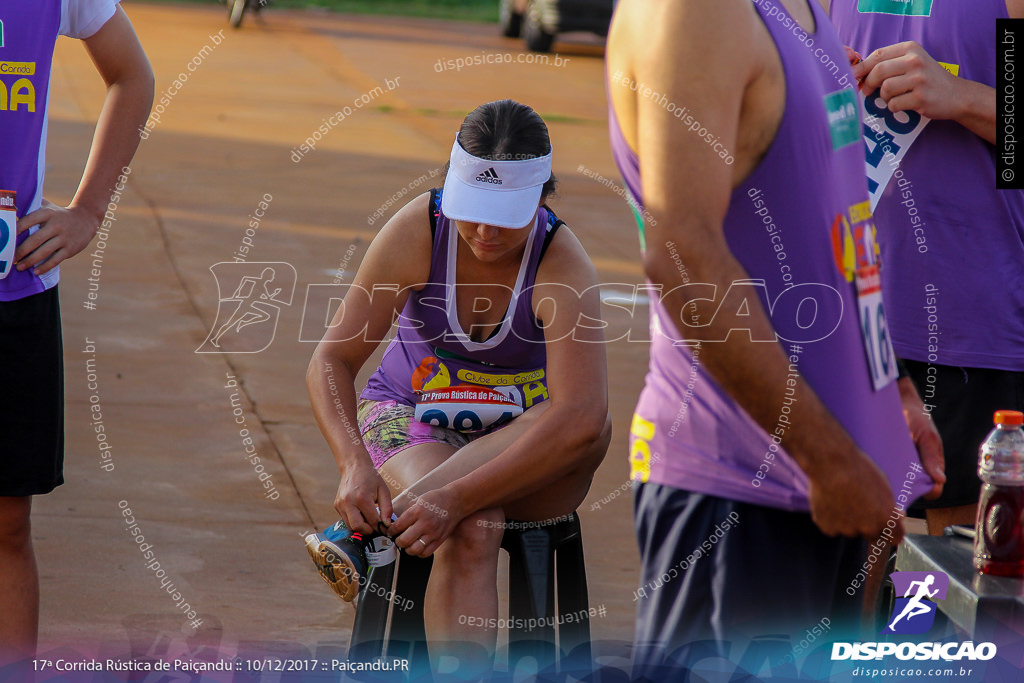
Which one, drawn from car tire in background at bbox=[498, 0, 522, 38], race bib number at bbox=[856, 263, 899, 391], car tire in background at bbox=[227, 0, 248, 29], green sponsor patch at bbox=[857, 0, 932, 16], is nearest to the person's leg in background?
race bib number at bbox=[856, 263, 899, 391]

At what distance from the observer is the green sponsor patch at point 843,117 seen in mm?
1760

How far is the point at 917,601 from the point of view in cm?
243

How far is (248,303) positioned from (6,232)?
4.41 metres

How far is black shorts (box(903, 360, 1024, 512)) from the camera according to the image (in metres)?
2.65

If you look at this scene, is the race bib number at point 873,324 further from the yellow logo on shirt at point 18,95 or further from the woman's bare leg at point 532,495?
the yellow logo on shirt at point 18,95

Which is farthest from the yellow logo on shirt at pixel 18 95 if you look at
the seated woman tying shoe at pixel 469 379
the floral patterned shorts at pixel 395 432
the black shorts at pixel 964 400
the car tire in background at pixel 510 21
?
the car tire in background at pixel 510 21

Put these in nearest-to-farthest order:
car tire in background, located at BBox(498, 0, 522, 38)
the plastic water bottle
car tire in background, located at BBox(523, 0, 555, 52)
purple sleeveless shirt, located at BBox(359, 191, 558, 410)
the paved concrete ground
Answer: the plastic water bottle < purple sleeveless shirt, located at BBox(359, 191, 558, 410) < the paved concrete ground < car tire in background, located at BBox(523, 0, 555, 52) < car tire in background, located at BBox(498, 0, 522, 38)

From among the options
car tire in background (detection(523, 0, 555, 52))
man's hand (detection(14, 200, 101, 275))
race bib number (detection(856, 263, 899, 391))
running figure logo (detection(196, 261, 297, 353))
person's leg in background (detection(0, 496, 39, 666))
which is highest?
race bib number (detection(856, 263, 899, 391))

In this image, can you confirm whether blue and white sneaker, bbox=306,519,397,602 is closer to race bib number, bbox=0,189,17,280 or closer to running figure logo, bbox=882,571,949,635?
race bib number, bbox=0,189,17,280

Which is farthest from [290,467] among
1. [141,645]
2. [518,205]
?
[518,205]

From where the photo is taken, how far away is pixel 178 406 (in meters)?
5.04

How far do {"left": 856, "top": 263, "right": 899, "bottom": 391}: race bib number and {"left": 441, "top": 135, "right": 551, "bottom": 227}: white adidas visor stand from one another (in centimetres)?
98

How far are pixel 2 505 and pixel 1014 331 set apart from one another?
219cm

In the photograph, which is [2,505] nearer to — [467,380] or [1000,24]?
[467,380]
